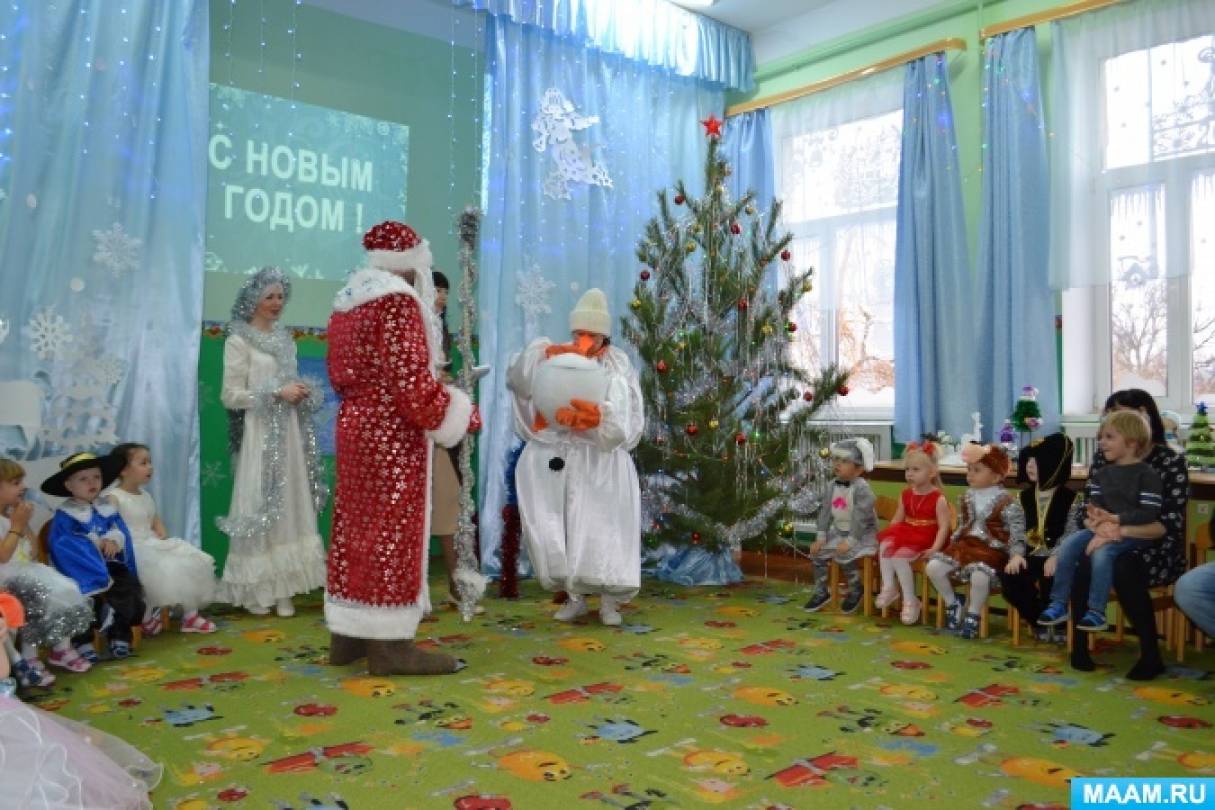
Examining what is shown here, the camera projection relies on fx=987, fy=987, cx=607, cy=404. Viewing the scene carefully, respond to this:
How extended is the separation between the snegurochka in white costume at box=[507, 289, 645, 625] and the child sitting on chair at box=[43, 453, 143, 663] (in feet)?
5.37

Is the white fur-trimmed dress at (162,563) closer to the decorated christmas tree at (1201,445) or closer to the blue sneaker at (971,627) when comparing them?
the blue sneaker at (971,627)

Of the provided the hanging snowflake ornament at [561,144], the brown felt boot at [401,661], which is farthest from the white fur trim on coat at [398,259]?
the hanging snowflake ornament at [561,144]

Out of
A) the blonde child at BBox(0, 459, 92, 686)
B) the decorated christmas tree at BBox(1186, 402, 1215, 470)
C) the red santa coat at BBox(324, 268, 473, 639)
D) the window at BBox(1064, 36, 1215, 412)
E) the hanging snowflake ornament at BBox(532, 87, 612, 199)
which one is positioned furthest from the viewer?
the hanging snowflake ornament at BBox(532, 87, 612, 199)

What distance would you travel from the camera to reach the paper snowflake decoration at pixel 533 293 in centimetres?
611

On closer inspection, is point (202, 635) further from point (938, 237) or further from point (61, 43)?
point (938, 237)

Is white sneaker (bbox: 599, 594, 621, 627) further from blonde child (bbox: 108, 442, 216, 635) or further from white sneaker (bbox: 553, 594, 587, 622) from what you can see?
blonde child (bbox: 108, 442, 216, 635)

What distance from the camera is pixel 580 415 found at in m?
4.27

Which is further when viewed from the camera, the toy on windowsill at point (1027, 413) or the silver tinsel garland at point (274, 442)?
the toy on windowsill at point (1027, 413)

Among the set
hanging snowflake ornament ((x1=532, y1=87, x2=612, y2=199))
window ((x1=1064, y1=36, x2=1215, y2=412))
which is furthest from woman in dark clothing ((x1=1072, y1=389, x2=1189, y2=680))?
hanging snowflake ornament ((x1=532, y1=87, x2=612, y2=199))

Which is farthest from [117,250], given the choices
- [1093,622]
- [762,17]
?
[762,17]

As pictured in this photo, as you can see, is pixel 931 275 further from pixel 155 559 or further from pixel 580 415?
pixel 155 559

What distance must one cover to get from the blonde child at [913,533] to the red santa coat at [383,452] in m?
2.19

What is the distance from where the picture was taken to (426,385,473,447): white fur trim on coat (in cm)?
354

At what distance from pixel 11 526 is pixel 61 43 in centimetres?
237
